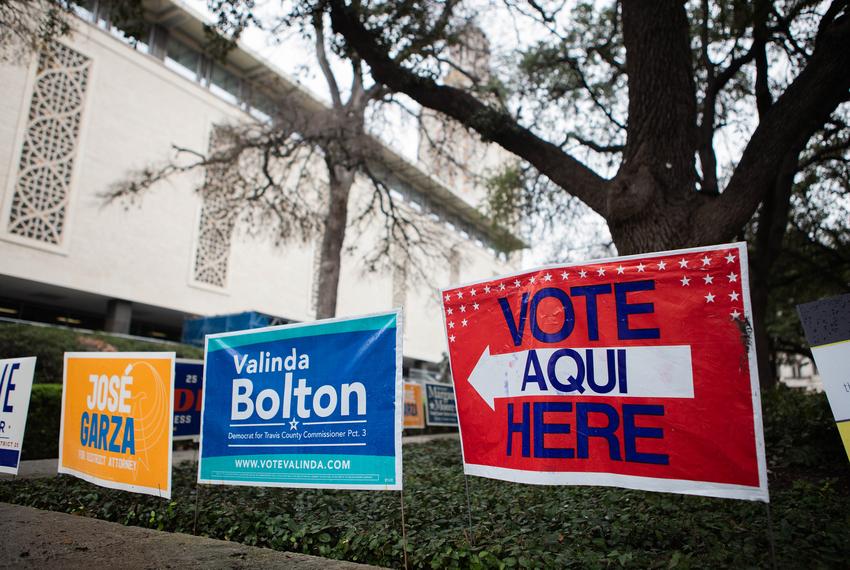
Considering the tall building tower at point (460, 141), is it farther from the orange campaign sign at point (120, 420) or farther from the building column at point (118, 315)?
the building column at point (118, 315)

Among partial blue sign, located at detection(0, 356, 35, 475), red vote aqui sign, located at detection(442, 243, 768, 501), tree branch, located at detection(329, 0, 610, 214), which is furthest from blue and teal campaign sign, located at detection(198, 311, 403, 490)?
tree branch, located at detection(329, 0, 610, 214)

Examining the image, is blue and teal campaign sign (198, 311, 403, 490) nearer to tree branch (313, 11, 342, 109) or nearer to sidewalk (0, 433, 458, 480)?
sidewalk (0, 433, 458, 480)

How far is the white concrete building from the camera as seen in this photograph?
21984mm

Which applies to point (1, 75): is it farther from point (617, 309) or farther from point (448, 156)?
point (617, 309)

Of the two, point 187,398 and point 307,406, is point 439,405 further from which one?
point 307,406

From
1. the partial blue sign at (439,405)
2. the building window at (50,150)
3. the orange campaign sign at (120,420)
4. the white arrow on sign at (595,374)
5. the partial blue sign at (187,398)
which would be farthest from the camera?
the building window at (50,150)

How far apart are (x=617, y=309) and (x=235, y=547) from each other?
2997 mm

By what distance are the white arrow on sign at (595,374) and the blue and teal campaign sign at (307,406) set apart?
2.10 feet

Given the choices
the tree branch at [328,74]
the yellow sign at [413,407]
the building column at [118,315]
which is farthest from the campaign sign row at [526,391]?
the building column at [118,315]

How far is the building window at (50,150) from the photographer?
22.2 metres

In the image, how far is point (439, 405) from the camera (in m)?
15.4

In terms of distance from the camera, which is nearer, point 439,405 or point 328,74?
point 439,405

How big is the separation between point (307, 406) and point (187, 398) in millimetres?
3386

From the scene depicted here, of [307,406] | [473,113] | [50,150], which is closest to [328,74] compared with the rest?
[473,113]
